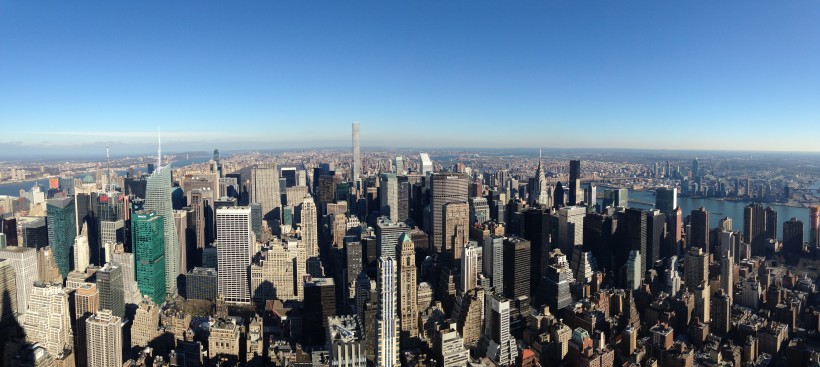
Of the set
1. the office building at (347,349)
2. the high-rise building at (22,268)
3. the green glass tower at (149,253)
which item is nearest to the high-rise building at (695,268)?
the office building at (347,349)

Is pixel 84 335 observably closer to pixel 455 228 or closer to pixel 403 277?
pixel 403 277

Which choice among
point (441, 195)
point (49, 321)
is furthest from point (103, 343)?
point (441, 195)

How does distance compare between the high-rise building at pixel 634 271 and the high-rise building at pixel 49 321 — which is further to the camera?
the high-rise building at pixel 634 271

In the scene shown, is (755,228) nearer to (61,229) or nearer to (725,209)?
(725,209)

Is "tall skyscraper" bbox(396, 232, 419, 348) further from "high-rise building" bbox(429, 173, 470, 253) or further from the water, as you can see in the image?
the water

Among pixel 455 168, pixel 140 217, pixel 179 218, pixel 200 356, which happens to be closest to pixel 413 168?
pixel 455 168

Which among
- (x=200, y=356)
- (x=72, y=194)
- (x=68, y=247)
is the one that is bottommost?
(x=200, y=356)

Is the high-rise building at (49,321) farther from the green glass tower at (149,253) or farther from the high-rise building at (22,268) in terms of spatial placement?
the green glass tower at (149,253)
